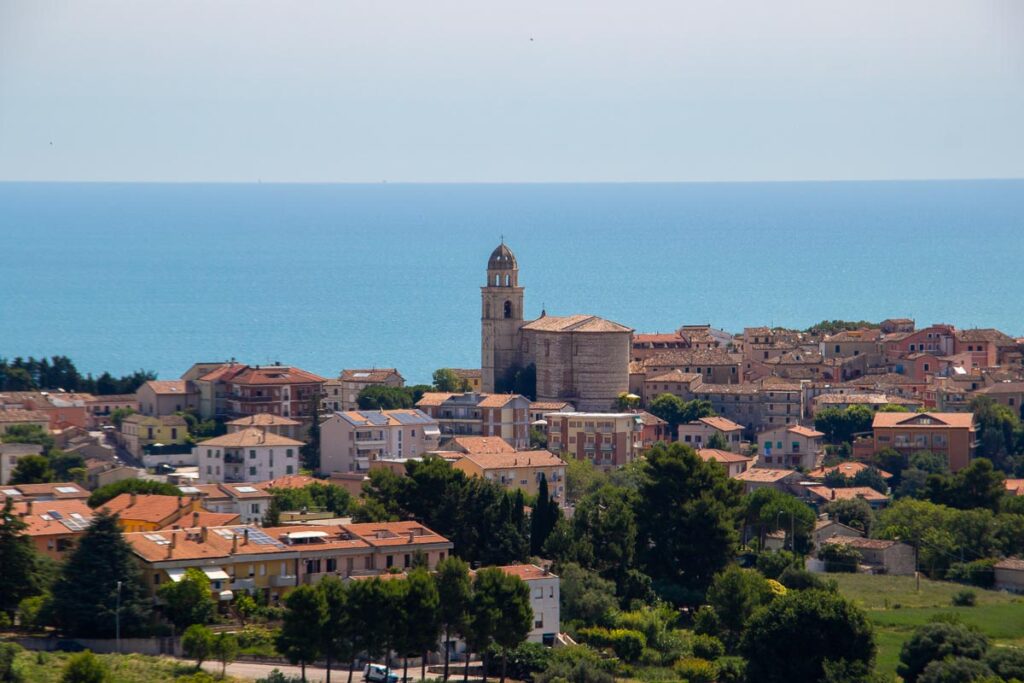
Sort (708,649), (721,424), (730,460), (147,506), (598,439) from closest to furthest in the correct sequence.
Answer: (708,649), (147,506), (730,460), (598,439), (721,424)

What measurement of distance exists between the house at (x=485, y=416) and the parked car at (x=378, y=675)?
22885 mm

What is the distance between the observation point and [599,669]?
102 ft

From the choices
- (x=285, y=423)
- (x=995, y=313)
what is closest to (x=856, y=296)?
(x=995, y=313)

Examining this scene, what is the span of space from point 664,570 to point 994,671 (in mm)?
8416

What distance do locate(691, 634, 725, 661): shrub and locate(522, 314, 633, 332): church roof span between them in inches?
1060

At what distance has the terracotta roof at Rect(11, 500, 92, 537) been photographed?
1378 inches

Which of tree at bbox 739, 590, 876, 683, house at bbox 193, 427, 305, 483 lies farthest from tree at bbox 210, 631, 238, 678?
house at bbox 193, 427, 305, 483

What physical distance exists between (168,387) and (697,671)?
2779 centimetres

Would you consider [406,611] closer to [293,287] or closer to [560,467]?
[560,467]

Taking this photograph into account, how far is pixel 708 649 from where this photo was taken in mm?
33500

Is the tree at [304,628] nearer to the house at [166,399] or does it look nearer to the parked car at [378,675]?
the parked car at [378,675]

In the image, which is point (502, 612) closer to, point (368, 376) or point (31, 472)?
point (31, 472)

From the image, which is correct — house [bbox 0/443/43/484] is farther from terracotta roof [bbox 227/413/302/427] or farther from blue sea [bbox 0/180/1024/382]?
blue sea [bbox 0/180/1024/382]

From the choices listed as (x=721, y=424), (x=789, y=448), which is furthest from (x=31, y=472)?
(x=721, y=424)
